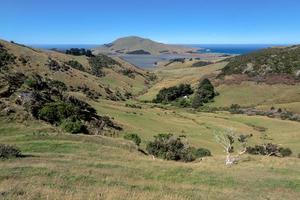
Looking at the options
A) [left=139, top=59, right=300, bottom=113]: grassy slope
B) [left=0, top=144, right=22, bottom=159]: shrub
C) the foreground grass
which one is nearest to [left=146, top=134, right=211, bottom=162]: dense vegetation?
the foreground grass

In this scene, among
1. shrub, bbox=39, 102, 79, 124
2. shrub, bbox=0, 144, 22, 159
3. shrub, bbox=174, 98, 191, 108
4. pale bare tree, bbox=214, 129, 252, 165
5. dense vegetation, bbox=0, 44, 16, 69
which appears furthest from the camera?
shrub, bbox=174, 98, 191, 108

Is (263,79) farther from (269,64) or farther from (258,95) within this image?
(269,64)

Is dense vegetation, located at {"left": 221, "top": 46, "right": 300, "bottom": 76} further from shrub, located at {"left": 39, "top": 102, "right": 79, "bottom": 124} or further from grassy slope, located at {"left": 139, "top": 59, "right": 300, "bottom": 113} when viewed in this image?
shrub, located at {"left": 39, "top": 102, "right": 79, "bottom": 124}

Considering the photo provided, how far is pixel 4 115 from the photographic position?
1485 inches

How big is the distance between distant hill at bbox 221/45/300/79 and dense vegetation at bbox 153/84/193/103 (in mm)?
21882

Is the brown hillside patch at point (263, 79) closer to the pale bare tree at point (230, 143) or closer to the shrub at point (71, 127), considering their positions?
the pale bare tree at point (230, 143)

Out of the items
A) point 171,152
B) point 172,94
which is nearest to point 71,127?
point 171,152

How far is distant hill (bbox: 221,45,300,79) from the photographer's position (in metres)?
149

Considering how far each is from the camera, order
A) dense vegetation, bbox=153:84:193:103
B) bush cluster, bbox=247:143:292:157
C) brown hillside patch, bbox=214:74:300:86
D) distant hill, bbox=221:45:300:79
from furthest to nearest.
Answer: distant hill, bbox=221:45:300:79 < dense vegetation, bbox=153:84:193:103 < brown hillside patch, bbox=214:74:300:86 < bush cluster, bbox=247:143:292:157

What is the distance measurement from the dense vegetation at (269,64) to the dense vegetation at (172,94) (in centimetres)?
2294

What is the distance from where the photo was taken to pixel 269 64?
15738 cm

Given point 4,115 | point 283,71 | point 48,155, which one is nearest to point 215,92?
point 283,71

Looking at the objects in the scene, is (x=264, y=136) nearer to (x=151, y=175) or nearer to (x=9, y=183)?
(x=151, y=175)

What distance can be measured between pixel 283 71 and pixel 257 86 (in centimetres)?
1730
